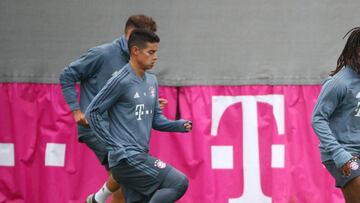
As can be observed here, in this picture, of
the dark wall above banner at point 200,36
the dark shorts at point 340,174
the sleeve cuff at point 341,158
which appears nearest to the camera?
the sleeve cuff at point 341,158

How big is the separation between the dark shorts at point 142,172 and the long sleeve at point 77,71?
3.94 feet

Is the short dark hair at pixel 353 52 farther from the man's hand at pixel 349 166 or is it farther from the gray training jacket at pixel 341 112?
the man's hand at pixel 349 166

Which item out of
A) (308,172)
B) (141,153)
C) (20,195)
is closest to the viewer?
(141,153)

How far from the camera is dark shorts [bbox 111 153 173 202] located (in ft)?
18.8

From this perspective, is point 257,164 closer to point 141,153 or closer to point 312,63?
point 312,63

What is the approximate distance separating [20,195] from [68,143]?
0.75 meters

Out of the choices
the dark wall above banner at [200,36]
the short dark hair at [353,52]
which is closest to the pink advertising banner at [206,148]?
the dark wall above banner at [200,36]

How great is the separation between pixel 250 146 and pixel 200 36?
3.93 ft

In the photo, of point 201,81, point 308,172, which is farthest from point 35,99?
point 308,172

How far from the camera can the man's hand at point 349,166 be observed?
5367 millimetres

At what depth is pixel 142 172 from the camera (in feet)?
18.8

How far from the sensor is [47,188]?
819cm

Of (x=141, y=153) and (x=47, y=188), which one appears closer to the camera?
(x=141, y=153)

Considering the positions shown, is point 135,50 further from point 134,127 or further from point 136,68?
point 134,127
